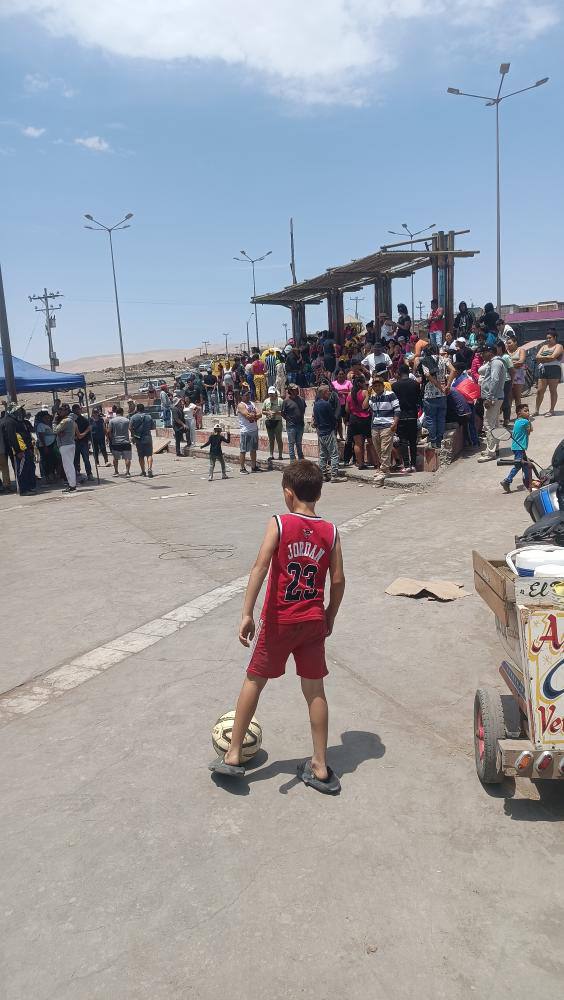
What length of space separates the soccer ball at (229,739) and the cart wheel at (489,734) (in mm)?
1196

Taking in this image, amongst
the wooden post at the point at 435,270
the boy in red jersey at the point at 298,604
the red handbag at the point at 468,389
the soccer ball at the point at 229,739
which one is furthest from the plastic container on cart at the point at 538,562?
the wooden post at the point at 435,270

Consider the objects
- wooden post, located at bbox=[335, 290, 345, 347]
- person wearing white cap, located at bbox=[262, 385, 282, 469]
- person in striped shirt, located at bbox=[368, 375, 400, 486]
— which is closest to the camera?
person in striped shirt, located at bbox=[368, 375, 400, 486]

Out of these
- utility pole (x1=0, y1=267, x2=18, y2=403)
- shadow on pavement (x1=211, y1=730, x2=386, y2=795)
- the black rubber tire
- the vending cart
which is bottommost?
shadow on pavement (x1=211, y1=730, x2=386, y2=795)

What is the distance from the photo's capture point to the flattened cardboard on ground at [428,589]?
6.73 metres

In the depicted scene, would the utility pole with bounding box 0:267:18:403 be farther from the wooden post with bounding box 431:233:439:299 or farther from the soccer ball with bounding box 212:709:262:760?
the soccer ball with bounding box 212:709:262:760

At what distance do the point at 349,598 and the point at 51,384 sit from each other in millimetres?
12451

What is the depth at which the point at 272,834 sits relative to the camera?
11.4 feet

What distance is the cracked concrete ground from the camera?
8.80 ft

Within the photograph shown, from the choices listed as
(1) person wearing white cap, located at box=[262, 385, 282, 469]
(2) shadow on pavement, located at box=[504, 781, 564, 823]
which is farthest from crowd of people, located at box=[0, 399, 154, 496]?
(2) shadow on pavement, located at box=[504, 781, 564, 823]

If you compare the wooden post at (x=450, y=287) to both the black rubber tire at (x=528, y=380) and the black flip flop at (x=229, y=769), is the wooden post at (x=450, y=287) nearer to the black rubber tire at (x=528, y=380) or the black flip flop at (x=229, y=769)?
the black rubber tire at (x=528, y=380)

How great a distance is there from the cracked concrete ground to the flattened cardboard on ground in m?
0.15

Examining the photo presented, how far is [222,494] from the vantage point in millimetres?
13812

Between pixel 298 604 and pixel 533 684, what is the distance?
1.17 meters

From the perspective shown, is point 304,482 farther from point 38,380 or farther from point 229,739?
point 38,380
